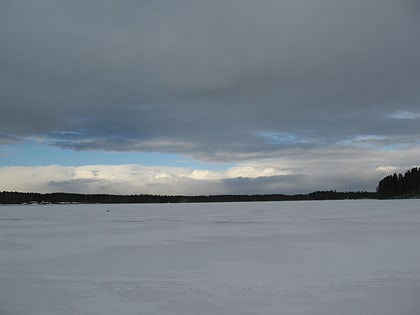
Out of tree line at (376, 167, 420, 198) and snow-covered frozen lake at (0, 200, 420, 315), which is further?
tree line at (376, 167, 420, 198)

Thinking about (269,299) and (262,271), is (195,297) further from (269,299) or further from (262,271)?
(262,271)

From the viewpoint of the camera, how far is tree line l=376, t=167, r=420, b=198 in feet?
282

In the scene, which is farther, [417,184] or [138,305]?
[417,184]

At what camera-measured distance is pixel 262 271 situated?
352 inches

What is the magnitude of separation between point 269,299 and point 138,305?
1.96 m

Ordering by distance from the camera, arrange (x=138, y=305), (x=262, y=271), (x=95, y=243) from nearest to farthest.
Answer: (x=138, y=305) < (x=262, y=271) < (x=95, y=243)

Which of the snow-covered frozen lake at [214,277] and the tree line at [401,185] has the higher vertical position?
the tree line at [401,185]

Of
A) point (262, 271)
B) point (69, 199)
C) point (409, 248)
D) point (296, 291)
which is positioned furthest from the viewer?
point (69, 199)

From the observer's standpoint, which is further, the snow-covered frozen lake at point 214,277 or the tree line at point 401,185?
the tree line at point 401,185

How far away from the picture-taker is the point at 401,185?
90438 millimetres

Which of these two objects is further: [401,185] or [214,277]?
[401,185]

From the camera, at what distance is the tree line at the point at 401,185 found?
8601 cm

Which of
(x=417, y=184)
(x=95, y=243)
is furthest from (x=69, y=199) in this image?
(x=95, y=243)

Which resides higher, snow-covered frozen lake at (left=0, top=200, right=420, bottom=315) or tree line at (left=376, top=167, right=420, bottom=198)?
tree line at (left=376, top=167, right=420, bottom=198)
